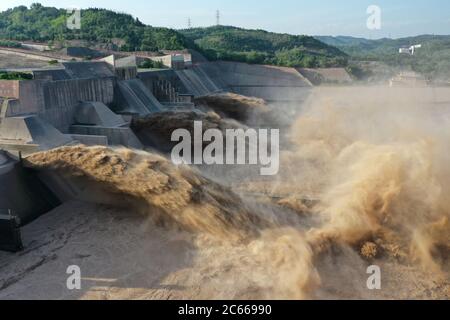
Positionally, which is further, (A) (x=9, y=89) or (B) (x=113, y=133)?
(B) (x=113, y=133)

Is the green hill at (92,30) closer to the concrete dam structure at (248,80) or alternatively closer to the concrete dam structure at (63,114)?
the concrete dam structure at (248,80)

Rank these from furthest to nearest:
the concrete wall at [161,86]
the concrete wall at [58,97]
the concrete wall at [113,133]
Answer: the concrete wall at [161,86] < the concrete wall at [113,133] < the concrete wall at [58,97]

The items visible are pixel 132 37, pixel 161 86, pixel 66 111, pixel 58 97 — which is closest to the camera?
pixel 58 97

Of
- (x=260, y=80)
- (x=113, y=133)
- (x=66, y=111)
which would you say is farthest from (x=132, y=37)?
(x=113, y=133)

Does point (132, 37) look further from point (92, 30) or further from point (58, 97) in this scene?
point (58, 97)

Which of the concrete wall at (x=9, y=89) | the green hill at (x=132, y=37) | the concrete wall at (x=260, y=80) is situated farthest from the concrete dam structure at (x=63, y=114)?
the green hill at (x=132, y=37)

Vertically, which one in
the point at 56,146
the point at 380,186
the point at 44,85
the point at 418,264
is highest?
the point at 44,85

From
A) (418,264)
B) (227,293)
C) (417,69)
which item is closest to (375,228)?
(418,264)

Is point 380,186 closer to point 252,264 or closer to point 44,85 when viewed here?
point 252,264

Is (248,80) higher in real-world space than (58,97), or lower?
higher

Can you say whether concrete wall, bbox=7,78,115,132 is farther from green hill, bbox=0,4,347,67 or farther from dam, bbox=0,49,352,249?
green hill, bbox=0,4,347,67

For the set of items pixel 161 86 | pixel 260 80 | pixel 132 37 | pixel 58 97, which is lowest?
pixel 58 97
